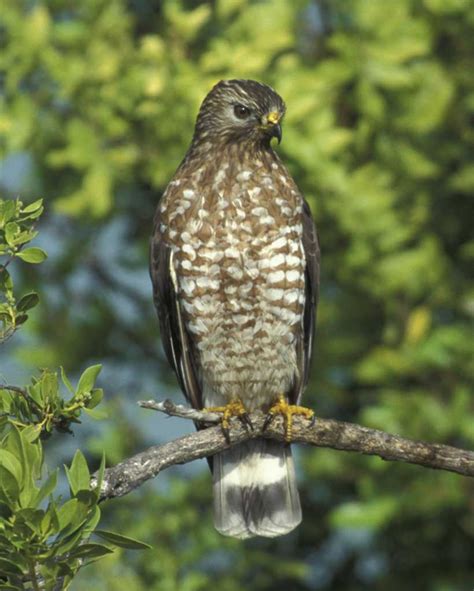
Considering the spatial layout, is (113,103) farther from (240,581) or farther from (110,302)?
Result: (240,581)

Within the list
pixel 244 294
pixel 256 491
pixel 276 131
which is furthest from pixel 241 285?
pixel 256 491

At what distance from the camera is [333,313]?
7.27 metres

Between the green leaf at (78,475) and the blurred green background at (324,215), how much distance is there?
3138 mm

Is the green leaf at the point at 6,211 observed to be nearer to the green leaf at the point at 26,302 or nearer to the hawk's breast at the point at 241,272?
the green leaf at the point at 26,302

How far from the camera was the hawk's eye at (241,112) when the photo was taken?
5.71 meters

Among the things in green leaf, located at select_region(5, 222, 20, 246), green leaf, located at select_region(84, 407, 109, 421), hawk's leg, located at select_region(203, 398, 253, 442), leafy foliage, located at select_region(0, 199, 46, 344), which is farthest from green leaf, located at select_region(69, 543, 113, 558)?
hawk's leg, located at select_region(203, 398, 253, 442)

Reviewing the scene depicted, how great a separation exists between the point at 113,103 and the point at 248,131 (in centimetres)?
133

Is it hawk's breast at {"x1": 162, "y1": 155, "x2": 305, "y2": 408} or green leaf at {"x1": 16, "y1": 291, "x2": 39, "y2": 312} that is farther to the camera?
hawk's breast at {"x1": 162, "y1": 155, "x2": 305, "y2": 408}

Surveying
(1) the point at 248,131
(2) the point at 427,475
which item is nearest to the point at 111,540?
(1) the point at 248,131

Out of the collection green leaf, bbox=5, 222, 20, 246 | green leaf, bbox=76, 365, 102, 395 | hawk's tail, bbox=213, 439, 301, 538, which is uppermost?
green leaf, bbox=5, 222, 20, 246

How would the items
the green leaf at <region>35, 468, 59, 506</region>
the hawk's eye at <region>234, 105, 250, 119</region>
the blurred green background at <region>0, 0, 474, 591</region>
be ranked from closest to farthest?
the green leaf at <region>35, 468, 59, 506</region> → the hawk's eye at <region>234, 105, 250, 119</region> → the blurred green background at <region>0, 0, 474, 591</region>

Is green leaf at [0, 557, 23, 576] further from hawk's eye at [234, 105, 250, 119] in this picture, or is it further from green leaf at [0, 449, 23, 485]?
hawk's eye at [234, 105, 250, 119]

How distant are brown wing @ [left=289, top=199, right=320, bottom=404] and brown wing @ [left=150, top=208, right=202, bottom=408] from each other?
16.3 inches

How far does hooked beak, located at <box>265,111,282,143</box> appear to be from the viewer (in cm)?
556
